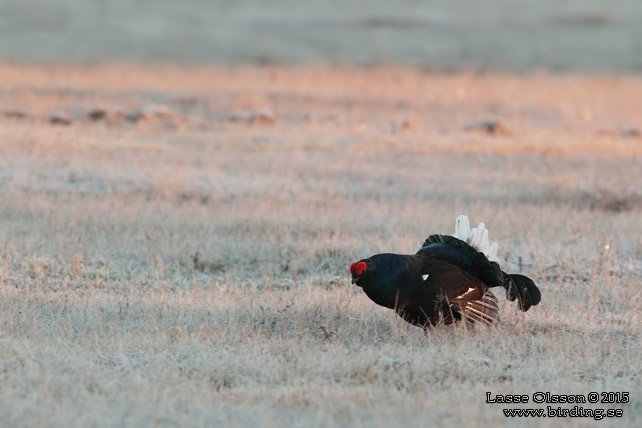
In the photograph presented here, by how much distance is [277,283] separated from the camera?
933 cm

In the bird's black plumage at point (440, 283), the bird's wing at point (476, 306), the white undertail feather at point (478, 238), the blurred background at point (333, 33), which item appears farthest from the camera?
the blurred background at point (333, 33)

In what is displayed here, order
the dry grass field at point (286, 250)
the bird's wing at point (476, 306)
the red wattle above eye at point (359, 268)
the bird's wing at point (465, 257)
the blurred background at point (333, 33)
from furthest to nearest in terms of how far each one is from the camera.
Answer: the blurred background at point (333, 33) → the bird's wing at point (465, 257) → the bird's wing at point (476, 306) → the red wattle above eye at point (359, 268) → the dry grass field at point (286, 250)

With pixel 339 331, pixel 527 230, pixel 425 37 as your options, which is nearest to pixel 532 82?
pixel 425 37

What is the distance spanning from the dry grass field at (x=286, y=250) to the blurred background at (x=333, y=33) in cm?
1059

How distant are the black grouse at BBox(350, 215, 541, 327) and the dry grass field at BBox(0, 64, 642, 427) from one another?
0.26m

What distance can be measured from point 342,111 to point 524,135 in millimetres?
4702

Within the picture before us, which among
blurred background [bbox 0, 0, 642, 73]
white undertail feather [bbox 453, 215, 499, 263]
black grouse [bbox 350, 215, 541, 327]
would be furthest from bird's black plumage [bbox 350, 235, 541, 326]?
blurred background [bbox 0, 0, 642, 73]

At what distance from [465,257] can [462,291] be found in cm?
33

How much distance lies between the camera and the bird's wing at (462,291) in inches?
272

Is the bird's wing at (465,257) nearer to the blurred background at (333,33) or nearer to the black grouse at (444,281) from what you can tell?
the black grouse at (444,281)

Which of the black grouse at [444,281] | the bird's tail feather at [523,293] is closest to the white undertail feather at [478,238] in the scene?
the black grouse at [444,281]

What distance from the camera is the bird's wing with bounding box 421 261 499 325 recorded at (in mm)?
6906

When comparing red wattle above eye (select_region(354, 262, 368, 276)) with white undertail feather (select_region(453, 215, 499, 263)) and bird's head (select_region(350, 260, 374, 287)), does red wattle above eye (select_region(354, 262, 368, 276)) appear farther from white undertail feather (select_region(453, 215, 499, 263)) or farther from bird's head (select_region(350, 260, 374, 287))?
white undertail feather (select_region(453, 215, 499, 263))

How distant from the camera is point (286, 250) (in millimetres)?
10383
